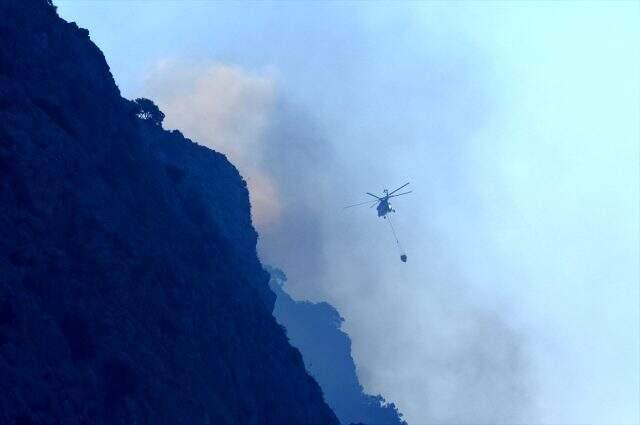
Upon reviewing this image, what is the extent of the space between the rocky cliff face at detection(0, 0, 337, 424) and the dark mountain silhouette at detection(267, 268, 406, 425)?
9058cm

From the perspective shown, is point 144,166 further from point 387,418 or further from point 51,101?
point 387,418

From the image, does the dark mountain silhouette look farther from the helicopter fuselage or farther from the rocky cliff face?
the rocky cliff face

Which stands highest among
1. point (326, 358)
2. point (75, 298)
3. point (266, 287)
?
point (326, 358)

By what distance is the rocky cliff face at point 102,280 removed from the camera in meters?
39.7

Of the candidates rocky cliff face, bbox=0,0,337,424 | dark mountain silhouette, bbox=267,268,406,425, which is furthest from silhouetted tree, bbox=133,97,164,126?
dark mountain silhouette, bbox=267,268,406,425

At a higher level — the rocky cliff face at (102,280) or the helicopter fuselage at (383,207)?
the helicopter fuselage at (383,207)

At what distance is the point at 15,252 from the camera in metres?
41.1

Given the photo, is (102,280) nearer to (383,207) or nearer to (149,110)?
(149,110)

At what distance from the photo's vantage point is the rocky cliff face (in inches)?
1563

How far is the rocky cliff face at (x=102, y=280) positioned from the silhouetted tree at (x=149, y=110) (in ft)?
95.4

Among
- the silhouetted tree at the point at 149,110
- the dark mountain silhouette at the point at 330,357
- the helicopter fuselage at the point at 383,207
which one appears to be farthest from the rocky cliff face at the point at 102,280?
the dark mountain silhouette at the point at 330,357

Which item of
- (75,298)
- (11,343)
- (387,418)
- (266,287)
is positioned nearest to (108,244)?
(75,298)

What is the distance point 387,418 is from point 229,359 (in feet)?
364

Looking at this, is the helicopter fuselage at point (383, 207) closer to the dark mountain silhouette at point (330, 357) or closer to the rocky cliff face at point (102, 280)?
the rocky cliff face at point (102, 280)
